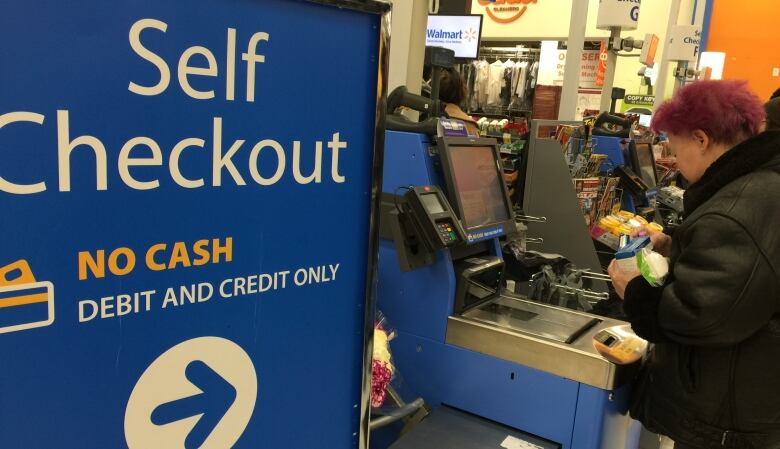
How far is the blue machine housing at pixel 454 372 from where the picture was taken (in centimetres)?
197

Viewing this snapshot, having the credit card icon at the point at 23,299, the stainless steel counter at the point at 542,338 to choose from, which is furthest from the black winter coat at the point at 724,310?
the credit card icon at the point at 23,299

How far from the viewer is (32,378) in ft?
2.78

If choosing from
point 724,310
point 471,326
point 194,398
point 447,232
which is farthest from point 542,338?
point 194,398

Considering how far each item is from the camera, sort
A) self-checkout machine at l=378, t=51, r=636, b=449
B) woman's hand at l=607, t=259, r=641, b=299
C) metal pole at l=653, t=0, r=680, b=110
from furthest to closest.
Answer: metal pole at l=653, t=0, r=680, b=110 < self-checkout machine at l=378, t=51, r=636, b=449 < woman's hand at l=607, t=259, r=641, b=299

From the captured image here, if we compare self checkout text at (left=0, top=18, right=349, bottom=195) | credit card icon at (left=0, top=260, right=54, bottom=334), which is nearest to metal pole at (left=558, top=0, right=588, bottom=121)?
self checkout text at (left=0, top=18, right=349, bottom=195)

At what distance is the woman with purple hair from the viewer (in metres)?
1.53

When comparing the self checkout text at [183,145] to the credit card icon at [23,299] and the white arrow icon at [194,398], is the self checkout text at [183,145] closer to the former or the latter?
the credit card icon at [23,299]

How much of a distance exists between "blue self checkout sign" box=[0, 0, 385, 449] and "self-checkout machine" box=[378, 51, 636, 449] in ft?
2.74

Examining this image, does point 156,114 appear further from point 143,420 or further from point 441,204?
point 441,204

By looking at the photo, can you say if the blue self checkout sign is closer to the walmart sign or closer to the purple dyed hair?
the purple dyed hair

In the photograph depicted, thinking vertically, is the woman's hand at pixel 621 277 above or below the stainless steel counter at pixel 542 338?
above

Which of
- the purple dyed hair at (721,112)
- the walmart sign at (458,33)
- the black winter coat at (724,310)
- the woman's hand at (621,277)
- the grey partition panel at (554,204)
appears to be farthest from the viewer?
the walmart sign at (458,33)

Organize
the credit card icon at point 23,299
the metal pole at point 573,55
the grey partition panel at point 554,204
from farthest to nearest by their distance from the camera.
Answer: the metal pole at point 573,55 < the grey partition panel at point 554,204 < the credit card icon at point 23,299

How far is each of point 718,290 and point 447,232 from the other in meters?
0.81
